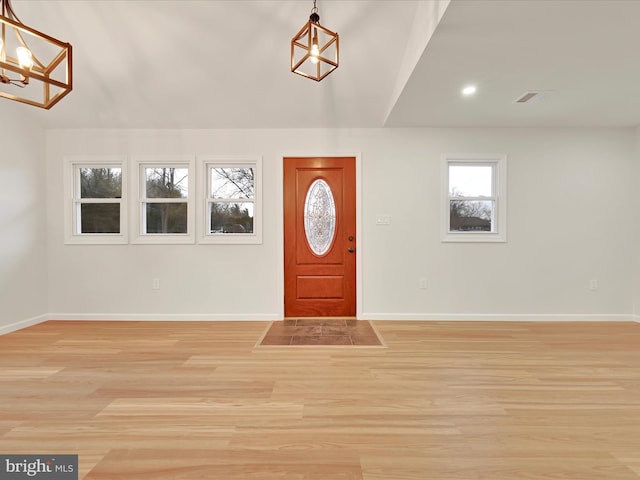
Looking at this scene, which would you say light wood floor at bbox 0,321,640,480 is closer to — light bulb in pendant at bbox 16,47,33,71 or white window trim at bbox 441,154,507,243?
white window trim at bbox 441,154,507,243

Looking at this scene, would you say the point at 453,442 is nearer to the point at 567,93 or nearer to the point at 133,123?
the point at 567,93

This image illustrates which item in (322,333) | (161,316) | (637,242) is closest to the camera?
(322,333)

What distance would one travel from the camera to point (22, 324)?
4391mm

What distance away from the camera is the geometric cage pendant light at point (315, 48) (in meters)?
2.30

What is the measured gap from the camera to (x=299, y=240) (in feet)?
16.2

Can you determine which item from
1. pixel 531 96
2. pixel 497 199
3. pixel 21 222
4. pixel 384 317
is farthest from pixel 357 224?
pixel 21 222

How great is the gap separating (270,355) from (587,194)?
4485mm

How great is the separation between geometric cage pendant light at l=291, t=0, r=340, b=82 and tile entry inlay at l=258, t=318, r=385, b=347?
8.30ft

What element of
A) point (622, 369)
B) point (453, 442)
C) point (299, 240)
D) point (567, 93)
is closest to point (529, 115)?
point (567, 93)

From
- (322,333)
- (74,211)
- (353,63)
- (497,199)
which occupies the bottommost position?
(322,333)

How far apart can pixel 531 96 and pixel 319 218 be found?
2.75 meters

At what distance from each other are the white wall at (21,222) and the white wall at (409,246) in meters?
0.15

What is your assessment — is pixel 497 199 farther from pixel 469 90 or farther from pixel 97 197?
pixel 97 197

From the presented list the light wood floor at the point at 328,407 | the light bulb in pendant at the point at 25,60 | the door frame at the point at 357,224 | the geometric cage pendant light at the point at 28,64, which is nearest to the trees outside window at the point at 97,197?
the light wood floor at the point at 328,407
